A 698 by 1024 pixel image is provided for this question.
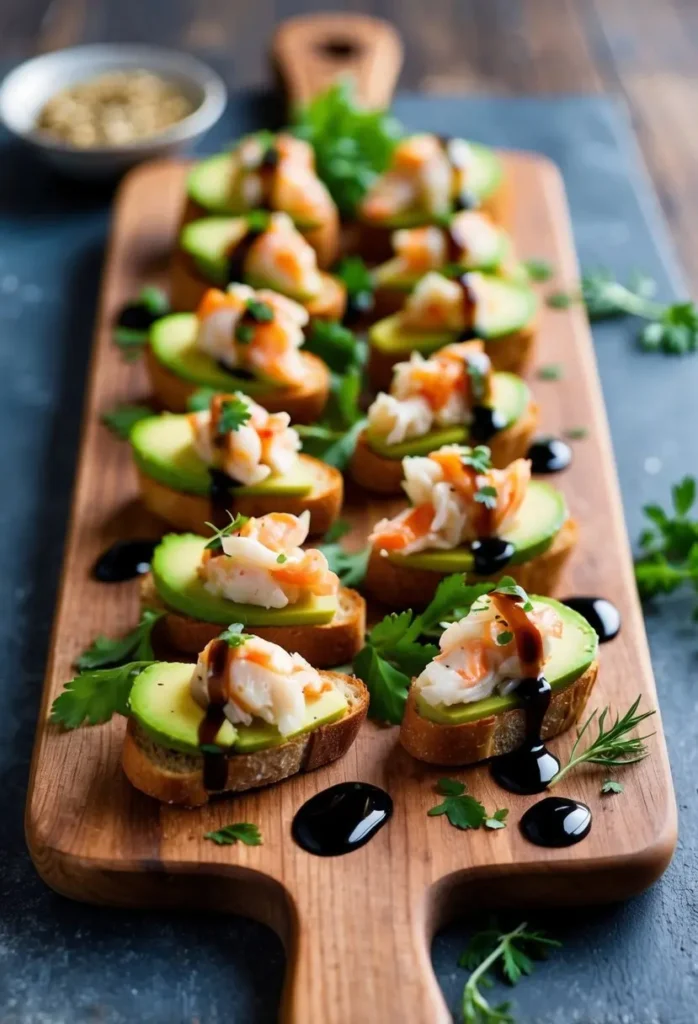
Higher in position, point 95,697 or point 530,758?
point 530,758

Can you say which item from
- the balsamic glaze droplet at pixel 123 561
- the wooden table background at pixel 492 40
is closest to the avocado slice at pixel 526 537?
the balsamic glaze droplet at pixel 123 561

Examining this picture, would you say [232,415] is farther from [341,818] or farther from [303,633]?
[341,818]

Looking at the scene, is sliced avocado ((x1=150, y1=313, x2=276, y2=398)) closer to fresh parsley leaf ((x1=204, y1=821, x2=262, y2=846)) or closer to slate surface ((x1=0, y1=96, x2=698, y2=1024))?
slate surface ((x1=0, y1=96, x2=698, y2=1024))

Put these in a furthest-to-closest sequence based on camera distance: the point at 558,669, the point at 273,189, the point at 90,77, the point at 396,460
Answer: the point at 90,77 → the point at 273,189 → the point at 396,460 → the point at 558,669

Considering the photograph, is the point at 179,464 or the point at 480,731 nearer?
the point at 480,731

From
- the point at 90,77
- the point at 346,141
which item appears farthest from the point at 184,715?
the point at 90,77

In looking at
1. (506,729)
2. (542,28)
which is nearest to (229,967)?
(506,729)
